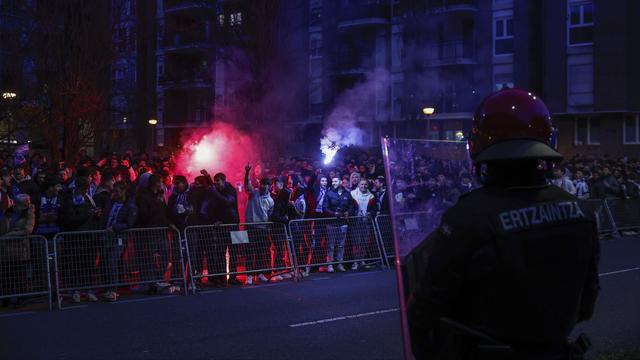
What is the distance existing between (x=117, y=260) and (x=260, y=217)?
8.71 ft

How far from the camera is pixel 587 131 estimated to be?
28.9 m

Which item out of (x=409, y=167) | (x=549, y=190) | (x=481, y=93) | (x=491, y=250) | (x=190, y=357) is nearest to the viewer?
(x=491, y=250)

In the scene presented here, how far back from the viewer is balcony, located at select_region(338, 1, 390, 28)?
3017 centimetres

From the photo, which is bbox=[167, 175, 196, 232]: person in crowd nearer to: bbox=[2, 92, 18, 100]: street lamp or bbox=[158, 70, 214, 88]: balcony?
bbox=[2, 92, 18, 100]: street lamp

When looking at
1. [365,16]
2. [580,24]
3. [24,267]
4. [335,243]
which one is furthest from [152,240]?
[580,24]

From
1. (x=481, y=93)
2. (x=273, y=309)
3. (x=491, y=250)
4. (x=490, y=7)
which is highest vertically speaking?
(x=490, y=7)

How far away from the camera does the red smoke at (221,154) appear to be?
20.1m

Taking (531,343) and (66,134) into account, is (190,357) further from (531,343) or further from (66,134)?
(66,134)

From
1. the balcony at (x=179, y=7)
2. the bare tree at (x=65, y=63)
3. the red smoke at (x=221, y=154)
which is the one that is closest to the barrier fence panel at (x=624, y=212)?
the red smoke at (x=221, y=154)

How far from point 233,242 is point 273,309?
222 centimetres

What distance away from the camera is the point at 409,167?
3.01 metres

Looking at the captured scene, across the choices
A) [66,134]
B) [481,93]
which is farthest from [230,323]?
[481,93]

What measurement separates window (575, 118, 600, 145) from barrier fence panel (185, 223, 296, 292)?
2204 cm

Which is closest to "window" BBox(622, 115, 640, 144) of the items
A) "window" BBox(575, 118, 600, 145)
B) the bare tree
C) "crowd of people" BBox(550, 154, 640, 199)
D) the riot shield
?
"window" BBox(575, 118, 600, 145)
